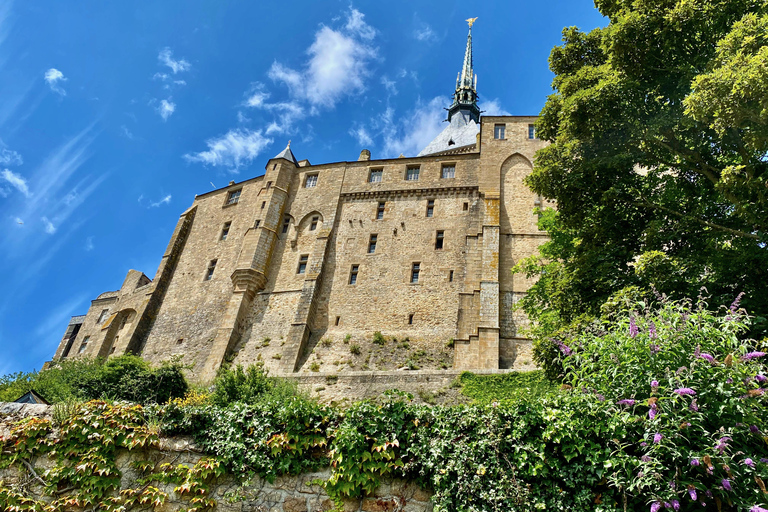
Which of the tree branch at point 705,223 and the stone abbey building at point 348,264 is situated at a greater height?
the stone abbey building at point 348,264

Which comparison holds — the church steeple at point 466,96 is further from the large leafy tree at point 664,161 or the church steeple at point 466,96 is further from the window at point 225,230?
the large leafy tree at point 664,161

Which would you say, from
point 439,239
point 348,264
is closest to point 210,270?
point 348,264

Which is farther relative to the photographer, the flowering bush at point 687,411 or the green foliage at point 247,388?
the green foliage at point 247,388

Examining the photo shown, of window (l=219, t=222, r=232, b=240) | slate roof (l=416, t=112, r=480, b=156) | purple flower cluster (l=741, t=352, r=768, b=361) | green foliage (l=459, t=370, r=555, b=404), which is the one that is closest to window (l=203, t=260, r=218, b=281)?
window (l=219, t=222, r=232, b=240)

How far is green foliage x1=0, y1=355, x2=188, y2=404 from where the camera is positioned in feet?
67.9

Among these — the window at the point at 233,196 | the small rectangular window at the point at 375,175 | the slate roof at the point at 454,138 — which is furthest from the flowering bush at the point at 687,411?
the slate roof at the point at 454,138

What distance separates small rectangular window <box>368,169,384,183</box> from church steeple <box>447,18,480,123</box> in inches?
1201

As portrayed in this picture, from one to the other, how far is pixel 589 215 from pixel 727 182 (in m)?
3.30

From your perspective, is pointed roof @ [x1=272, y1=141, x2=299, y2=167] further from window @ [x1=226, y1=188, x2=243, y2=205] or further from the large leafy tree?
the large leafy tree

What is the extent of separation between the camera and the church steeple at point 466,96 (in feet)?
218

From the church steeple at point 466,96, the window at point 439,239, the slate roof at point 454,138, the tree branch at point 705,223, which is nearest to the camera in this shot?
the tree branch at point 705,223

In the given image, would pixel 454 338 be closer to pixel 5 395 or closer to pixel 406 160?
pixel 406 160

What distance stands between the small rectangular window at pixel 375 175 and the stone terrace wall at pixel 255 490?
1092 inches

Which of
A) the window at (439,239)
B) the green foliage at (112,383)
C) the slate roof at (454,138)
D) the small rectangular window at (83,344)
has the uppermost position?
the slate roof at (454,138)
